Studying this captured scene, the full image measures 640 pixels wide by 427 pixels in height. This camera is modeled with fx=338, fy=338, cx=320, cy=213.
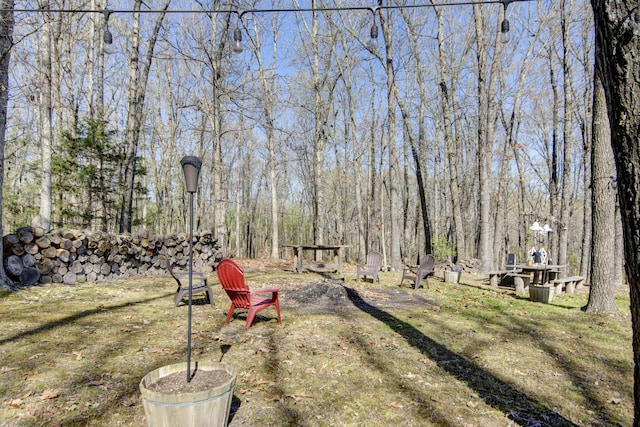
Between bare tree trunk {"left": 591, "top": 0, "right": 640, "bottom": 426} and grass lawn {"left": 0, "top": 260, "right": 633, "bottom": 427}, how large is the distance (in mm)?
1344

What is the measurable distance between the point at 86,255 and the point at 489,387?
24.7 feet

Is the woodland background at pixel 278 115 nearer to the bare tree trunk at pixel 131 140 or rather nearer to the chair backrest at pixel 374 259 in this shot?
the bare tree trunk at pixel 131 140

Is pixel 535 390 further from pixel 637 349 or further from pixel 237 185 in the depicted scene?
pixel 237 185

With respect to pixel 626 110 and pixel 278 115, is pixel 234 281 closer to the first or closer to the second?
pixel 626 110

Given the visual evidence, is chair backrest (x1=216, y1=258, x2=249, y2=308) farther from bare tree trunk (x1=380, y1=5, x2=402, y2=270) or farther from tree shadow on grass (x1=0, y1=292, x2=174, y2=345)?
bare tree trunk (x1=380, y1=5, x2=402, y2=270)

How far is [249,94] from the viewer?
12359 millimetres

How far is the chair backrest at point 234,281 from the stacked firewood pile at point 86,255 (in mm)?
2286

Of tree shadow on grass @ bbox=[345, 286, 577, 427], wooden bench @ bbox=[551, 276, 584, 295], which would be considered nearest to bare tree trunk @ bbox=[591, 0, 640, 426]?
tree shadow on grass @ bbox=[345, 286, 577, 427]

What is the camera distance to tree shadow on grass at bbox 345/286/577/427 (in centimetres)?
258

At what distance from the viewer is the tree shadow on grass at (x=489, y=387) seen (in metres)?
2.58

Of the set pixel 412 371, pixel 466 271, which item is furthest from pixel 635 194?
pixel 466 271

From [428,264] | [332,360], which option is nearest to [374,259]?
[428,264]

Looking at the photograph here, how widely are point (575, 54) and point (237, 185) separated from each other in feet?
62.8

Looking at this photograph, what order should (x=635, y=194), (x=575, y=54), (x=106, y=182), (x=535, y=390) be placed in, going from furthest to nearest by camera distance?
(x=575, y=54) → (x=106, y=182) → (x=535, y=390) → (x=635, y=194)
